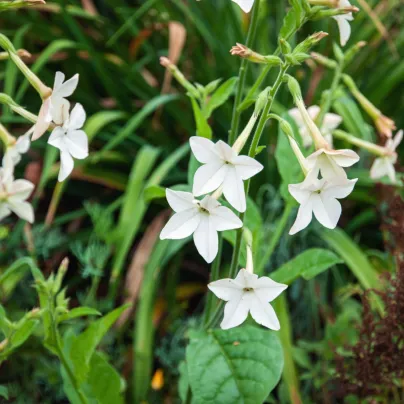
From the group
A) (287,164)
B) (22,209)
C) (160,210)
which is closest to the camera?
(22,209)

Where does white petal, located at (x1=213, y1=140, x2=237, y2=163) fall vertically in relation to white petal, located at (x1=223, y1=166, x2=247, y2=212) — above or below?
above

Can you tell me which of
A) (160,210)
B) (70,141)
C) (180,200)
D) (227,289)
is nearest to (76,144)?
(70,141)

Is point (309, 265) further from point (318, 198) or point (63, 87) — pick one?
point (63, 87)

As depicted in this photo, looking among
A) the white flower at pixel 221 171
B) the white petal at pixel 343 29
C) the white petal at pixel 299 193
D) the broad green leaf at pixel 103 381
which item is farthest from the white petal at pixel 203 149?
the broad green leaf at pixel 103 381

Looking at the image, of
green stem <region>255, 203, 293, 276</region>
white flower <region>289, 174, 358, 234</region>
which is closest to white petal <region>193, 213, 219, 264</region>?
white flower <region>289, 174, 358, 234</region>

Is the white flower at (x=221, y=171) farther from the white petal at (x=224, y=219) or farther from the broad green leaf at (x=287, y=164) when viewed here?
the broad green leaf at (x=287, y=164)

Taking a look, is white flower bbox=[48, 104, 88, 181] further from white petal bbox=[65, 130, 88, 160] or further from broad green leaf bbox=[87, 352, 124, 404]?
broad green leaf bbox=[87, 352, 124, 404]

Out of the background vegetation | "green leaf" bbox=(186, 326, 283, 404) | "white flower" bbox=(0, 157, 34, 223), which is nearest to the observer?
"green leaf" bbox=(186, 326, 283, 404)
